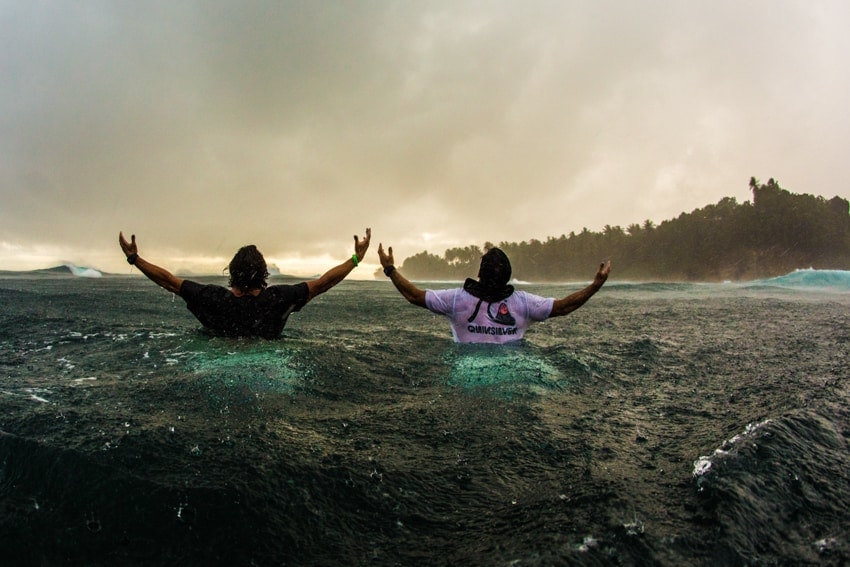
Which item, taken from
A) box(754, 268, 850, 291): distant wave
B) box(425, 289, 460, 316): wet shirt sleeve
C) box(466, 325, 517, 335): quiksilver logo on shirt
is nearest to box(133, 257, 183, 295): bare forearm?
box(425, 289, 460, 316): wet shirt sleeve

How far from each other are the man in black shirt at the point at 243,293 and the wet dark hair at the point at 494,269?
5.20ft

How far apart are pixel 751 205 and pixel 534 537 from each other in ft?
318

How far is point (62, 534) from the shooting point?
7.80 feet

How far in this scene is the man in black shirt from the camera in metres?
5.66

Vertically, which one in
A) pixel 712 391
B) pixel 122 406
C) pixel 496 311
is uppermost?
pixel 496 311

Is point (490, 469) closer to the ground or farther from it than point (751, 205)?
closer to the ground

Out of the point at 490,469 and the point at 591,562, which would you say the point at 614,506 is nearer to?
the point at 591,562

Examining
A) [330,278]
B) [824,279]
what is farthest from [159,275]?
[824,279]

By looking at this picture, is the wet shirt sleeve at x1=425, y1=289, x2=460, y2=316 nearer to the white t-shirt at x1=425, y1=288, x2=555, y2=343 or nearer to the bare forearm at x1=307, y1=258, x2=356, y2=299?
the white t-shirt at x1=425, y1=288, x2=555, y2=343

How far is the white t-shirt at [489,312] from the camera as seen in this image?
5590mm

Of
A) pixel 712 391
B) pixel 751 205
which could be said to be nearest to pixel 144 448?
pixel 712 391

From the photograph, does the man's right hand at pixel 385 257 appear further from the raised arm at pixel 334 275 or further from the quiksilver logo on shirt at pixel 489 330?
the quiksilver logo on shirt at pixel 489 330

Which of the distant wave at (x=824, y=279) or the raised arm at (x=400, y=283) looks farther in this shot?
the distant wave at (x=824, y=279)

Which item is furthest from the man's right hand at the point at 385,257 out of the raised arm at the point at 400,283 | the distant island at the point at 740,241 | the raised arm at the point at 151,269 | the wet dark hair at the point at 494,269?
the distant island at the point at 740,241
